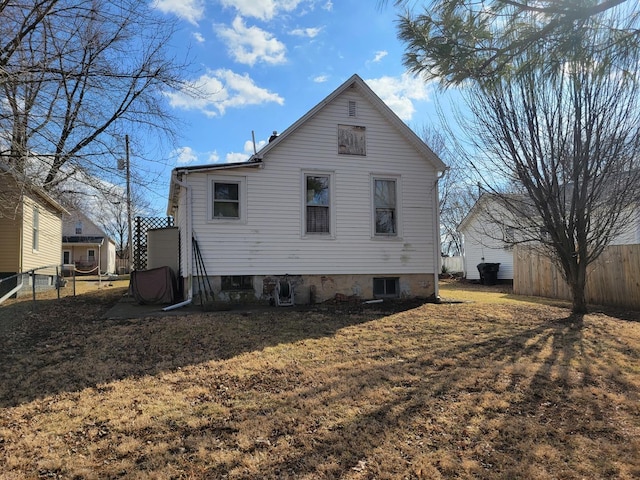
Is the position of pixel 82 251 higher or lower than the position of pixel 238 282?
higher

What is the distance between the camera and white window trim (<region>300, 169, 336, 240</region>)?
11.0 metres

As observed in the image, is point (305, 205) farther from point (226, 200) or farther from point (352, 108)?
point (352, 108)

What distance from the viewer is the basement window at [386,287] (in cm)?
1162

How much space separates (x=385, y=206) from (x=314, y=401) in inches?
305

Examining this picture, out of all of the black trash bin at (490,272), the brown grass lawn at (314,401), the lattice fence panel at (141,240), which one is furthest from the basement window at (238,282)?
the black trash bin at (490,272)

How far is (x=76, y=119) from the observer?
7.56 m

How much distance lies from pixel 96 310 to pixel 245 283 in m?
3.36

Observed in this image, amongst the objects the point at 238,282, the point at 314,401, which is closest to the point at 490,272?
the point at 238,282

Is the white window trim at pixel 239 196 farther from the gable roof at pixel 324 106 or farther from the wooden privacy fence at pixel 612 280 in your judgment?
the wooden privacy fence at pixel 612 280

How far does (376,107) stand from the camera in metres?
11.6

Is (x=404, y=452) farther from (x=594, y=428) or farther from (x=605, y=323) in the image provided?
(x=605, y=323)

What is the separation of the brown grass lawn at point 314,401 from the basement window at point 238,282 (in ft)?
8.26

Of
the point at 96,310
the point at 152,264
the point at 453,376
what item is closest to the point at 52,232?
the point at 152,264

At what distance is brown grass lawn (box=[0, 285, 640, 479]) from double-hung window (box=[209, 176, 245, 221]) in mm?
3185
